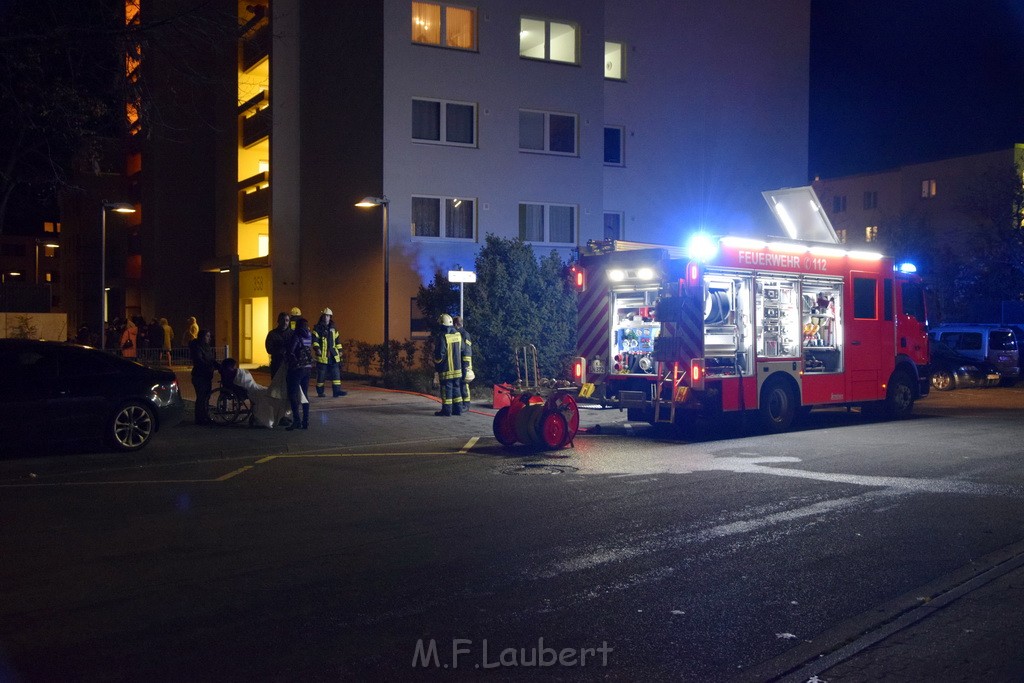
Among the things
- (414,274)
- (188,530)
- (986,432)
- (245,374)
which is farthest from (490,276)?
(188,530)

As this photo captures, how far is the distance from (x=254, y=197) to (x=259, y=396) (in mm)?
19021

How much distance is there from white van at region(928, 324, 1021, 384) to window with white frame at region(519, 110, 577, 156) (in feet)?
40.4

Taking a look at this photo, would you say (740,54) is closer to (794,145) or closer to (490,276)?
(794,145)

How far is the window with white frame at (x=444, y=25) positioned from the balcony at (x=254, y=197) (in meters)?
7.61

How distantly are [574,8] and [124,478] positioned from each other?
73.6ft

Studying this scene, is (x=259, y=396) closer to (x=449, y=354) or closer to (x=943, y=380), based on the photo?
(x=449, y=354)

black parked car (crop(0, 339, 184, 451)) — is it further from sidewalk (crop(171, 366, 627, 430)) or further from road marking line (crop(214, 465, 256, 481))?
sidewalk (crop(171, 366, 627, 430))

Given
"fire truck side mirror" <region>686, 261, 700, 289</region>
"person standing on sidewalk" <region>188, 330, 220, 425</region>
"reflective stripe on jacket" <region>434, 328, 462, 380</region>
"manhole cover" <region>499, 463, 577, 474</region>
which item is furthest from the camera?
"reflective stripe on jacket" <region>434, 328, 462, 380</region>

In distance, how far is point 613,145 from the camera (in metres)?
30.8

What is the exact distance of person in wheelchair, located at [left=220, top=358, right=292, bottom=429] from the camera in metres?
14.8

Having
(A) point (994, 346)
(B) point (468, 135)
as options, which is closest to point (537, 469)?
(B) point (468, 135)

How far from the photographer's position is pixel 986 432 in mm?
14570

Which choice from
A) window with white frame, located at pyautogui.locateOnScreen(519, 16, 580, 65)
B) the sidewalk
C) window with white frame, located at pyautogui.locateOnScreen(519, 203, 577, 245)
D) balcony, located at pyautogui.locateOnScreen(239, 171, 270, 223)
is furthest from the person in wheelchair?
balcony, located at pyautogui.locateOnScreen(239, 171, 270, 223)

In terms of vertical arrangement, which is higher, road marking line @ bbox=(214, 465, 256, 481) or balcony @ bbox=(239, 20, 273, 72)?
balcony @ bbox=(239, 20, 273, 72)
